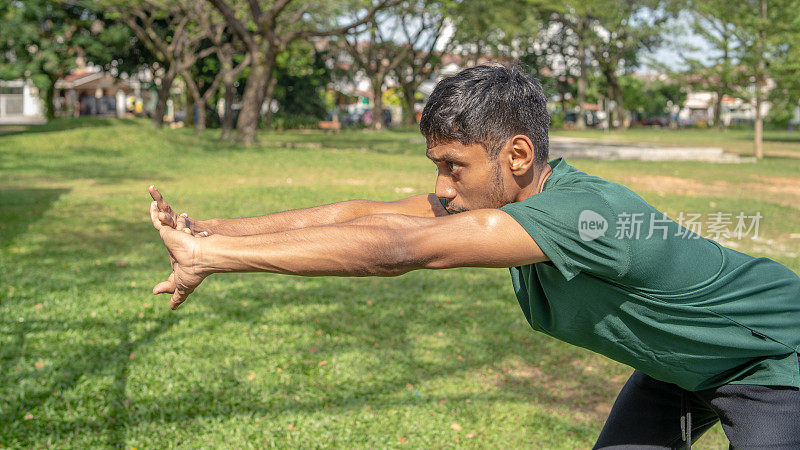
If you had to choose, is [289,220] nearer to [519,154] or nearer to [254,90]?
[519,154]

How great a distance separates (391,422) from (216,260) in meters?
2.86

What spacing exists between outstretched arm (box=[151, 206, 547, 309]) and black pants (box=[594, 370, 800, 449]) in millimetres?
928

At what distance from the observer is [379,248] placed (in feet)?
6.35

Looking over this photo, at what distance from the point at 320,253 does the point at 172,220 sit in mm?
679

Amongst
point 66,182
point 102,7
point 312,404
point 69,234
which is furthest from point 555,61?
point 312,404

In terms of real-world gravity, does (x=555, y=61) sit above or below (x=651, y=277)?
above

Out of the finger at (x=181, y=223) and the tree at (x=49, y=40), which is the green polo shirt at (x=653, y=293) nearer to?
the finger at (x=181, y=223)

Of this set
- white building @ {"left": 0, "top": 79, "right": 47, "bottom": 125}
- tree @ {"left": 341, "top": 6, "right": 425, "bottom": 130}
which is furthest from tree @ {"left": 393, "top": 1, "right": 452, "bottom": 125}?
white building @ {"left": 0, "top": 79, "right": 47, "bottom": 125}

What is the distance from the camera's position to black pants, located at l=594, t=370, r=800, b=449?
7.36 ft

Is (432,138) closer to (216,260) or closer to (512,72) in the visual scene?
(512,72)

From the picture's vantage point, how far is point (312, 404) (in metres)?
4.77

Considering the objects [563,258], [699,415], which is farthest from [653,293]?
[699,415]

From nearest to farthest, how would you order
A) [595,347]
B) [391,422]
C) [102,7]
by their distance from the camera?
1. [595,347]
2. [391,422]
3. [102,7]

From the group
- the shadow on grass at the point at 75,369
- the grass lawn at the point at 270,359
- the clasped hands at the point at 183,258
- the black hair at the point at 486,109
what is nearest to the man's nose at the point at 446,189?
the black hair at the point at 486,109
